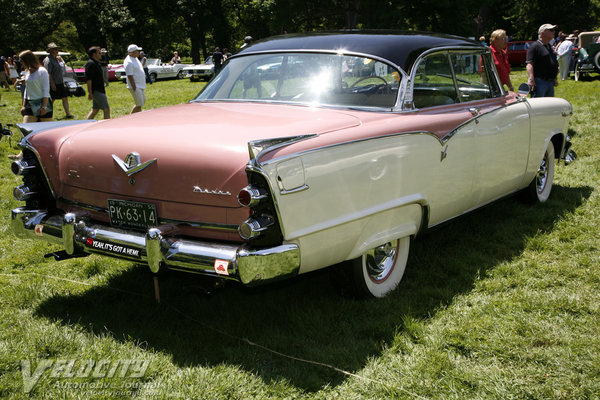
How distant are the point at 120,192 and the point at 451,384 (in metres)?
2.04

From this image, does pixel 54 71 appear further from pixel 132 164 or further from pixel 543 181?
pixel 132 164

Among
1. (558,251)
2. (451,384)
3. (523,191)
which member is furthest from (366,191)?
(523,191)

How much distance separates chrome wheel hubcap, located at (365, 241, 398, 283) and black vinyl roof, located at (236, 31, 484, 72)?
1246 millimetres

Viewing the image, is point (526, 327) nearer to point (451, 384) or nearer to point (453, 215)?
point (451, 384)

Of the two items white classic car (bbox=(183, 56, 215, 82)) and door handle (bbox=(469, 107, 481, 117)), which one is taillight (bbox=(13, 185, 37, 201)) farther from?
white classic car (bbox=(183, 56, 215, 82))

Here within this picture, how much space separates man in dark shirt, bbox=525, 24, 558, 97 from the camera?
8141 mm

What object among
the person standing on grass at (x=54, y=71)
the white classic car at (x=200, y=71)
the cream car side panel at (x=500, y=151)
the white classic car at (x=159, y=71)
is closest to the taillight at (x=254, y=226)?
the cream car side panel at (x=500, y=151)

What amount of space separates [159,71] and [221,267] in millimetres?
29827

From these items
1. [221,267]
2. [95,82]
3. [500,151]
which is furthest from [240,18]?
[221,267]

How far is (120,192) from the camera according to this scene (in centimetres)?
325

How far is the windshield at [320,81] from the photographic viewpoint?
3.89 m

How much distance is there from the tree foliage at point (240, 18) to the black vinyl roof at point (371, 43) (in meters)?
29.9

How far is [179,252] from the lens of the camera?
297cm

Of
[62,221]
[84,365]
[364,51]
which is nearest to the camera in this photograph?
[84,365]
